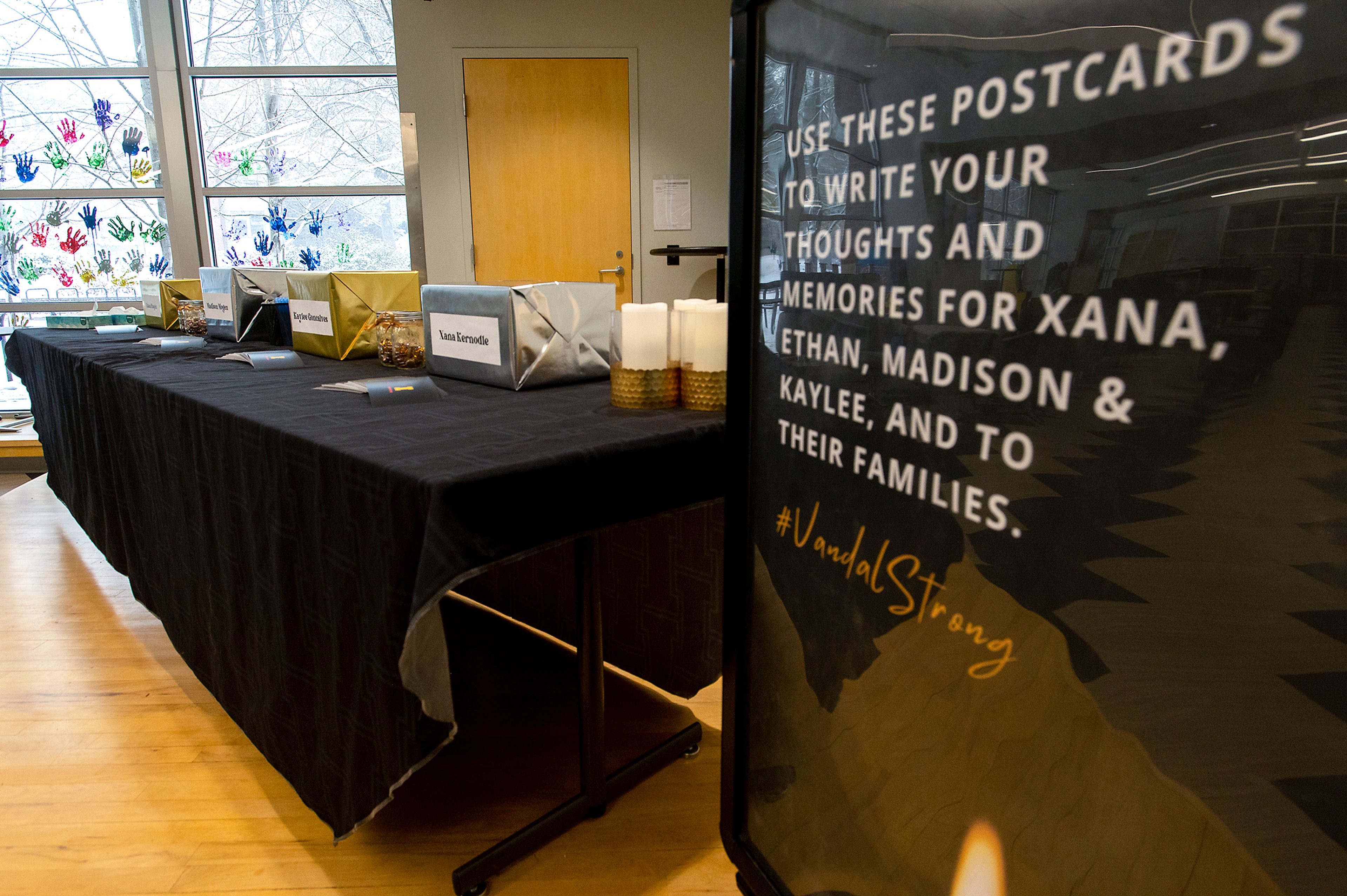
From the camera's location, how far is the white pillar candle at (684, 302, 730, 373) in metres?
0.99

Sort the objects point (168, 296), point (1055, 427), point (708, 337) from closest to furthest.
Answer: point (1055, 427), point (708, 337), point (168, 296)

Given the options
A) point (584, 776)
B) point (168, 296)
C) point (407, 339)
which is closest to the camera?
point (584, 776)

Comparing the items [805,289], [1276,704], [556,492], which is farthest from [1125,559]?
[556,492]

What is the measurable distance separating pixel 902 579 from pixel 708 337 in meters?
0.50

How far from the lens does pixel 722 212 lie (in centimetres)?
420

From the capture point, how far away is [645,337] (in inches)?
41.1

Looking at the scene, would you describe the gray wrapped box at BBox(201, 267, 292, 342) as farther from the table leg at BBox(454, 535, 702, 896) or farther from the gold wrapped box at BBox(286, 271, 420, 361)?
the table leg at BBox(454, 535, 702, 896)

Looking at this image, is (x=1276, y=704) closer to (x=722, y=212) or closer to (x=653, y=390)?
(x=653, y=390)

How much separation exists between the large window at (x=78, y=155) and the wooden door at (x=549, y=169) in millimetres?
1728

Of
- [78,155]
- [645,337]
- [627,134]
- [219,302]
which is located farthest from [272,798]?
[78,155]

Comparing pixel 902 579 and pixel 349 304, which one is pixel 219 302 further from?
pixel 902 579

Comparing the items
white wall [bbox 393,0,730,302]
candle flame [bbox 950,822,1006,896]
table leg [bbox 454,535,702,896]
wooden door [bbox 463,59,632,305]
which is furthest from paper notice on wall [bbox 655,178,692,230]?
candle flame [bbox 950,822,1006,896]

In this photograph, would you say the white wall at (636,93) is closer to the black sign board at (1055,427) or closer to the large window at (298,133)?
the large window at (298,133)

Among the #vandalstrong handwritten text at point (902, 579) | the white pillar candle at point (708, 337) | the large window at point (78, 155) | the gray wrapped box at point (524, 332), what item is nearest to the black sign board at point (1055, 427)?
the #vandalstrong handwritten text at point (902, 579)
